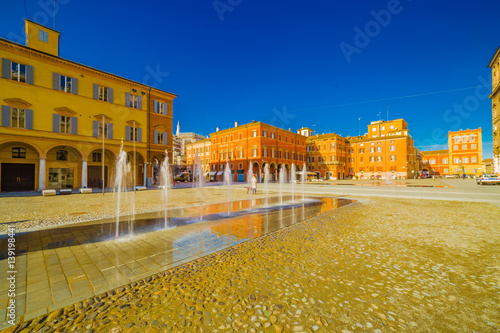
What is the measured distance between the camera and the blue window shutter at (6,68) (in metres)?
18.0

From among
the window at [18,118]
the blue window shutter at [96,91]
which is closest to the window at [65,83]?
the blue window shutter at [96,91]

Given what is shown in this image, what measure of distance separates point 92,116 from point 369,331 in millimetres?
28336

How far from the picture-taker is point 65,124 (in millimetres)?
21234

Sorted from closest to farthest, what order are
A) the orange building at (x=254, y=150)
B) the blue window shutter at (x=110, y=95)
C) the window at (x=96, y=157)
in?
1. the blue window shutter at (x=110, y=95)
2. the window at (x=96, y=157)
3. the orange building at (x=254, y=150)

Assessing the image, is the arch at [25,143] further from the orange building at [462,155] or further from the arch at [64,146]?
the orange building at [462,155]

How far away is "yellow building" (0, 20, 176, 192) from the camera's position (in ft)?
61.6

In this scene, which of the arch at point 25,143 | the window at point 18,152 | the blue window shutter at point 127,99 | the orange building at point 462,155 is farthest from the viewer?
the orange building at point 462,155

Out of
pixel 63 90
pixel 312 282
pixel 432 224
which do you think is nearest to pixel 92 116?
pixel 63 90

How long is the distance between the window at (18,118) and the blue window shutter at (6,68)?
284 cm

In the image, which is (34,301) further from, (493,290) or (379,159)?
(379,159)

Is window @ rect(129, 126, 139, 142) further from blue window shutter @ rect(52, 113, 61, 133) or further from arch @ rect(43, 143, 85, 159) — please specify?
blue window shutter @ rect(52, 113, 61, 133)

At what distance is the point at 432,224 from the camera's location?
7305 millimetres

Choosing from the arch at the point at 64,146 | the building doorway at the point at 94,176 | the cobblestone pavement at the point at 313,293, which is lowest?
the cobblestone pavement at the point at 313,293

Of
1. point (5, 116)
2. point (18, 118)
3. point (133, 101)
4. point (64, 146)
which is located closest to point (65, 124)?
point (64, 146)
